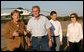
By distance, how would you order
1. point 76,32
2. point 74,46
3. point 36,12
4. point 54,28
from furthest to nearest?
point 54,28
point 74,46
point 76,32
point 36,12

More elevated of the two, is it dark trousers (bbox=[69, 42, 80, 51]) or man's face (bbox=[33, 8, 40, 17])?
man's face (bbox=[33, 8, 40, 17])

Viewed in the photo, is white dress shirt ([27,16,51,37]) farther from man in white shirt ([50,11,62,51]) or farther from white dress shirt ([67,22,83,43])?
man in white shirt ([50,11,62,51])

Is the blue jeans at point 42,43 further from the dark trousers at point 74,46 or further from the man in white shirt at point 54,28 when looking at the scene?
the man in white shirt at point 54,28

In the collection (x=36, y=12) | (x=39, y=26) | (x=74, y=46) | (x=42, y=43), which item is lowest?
(x=74, y=46)

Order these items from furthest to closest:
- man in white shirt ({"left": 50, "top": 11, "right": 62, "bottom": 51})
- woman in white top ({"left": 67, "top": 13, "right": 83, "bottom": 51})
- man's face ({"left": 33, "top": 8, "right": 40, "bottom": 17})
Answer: man in white shirt ({"left": 50, "top": 11, "right": 62, "bottom": 51}), woman in white top ({"left": 67, "top": 13, "right": 83, "bottom": 51}), man's face ({"left": 33, "top": 8, "right": 40, "bottom": 17})

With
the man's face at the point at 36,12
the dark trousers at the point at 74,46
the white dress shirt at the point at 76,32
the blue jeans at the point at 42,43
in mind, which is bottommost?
the dark trousers at the point at 74,46

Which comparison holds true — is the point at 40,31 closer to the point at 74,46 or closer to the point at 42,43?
the point at 42,43

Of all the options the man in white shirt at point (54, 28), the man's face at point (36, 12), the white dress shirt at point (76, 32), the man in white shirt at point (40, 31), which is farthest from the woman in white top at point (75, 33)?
the man's face at point (36, 12)

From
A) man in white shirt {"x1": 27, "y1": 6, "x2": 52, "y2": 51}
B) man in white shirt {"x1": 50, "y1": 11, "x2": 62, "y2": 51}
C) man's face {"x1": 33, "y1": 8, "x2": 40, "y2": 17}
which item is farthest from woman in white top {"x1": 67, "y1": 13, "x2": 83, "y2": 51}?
man's face {"x1": 33, "y1": 8, "x2": 40, "y2": 17}

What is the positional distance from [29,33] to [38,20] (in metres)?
0.35

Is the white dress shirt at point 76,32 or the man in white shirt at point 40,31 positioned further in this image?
the white dress shirt at point 76,32

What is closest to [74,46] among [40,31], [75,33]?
[75,33]

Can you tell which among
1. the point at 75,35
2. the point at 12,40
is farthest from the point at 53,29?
the point at 12,40

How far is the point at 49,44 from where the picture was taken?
3.81 meters
